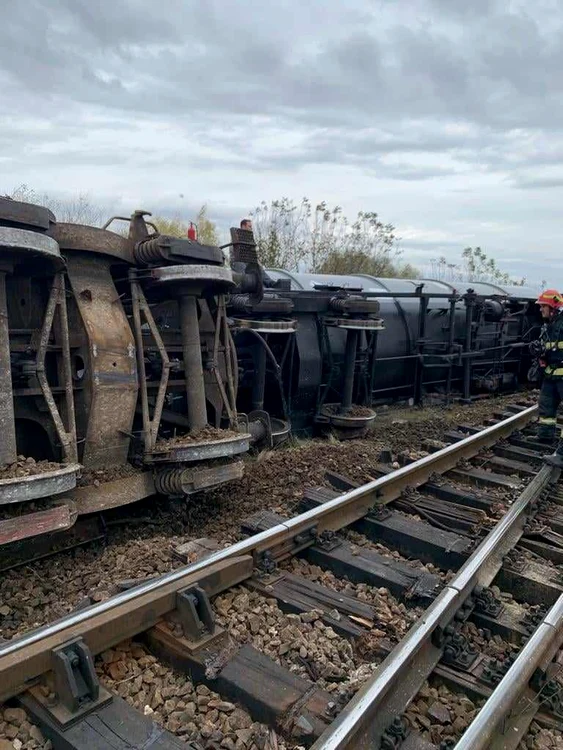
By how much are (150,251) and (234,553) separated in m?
2.32

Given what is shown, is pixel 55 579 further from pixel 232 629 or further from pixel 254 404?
pixel 254 404

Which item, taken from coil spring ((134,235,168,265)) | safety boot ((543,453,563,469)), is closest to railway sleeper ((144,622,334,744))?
coil spring ((134,235,168,265))

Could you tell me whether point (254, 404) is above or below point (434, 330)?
below

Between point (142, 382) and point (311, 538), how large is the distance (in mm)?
1675

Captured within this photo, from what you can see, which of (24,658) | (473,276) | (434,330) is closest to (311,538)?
(24,658)

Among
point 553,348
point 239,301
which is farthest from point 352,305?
point 553,348

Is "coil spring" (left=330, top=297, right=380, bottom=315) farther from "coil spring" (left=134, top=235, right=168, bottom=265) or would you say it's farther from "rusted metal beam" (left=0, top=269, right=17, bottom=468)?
"rusted metal beam" (left=0, top=269, right=17, bottom=468)

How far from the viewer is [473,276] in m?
24.9

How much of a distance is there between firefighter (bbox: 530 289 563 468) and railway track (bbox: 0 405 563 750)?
271cm

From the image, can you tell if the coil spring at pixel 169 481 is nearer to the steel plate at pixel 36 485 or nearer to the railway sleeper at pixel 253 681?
the steel plate at pixel 36 485

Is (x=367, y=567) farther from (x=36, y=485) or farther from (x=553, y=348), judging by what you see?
(x=553, y=348)

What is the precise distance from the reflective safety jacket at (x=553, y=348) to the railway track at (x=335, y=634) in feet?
9.64

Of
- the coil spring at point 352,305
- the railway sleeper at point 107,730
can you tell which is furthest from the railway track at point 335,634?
the coil spring at point 352,305

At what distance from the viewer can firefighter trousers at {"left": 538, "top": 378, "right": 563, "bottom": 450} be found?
7.02 metres
